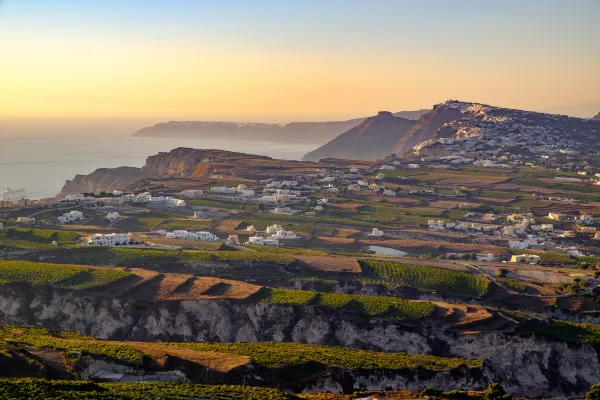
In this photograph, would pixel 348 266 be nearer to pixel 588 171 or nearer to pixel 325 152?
pixel 588 171

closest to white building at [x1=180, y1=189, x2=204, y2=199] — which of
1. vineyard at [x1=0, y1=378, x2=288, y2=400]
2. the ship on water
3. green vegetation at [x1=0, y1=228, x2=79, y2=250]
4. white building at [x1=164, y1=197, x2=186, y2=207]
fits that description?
white building at [x1=164, y1=197, x2=186, y2=207]

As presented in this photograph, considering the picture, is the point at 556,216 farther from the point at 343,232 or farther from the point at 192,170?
the point at 192,170

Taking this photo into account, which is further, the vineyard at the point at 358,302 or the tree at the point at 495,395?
the vineyard at the point at 358,302

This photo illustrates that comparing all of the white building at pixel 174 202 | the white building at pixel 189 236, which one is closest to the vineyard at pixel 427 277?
the white building at pixel 189 236

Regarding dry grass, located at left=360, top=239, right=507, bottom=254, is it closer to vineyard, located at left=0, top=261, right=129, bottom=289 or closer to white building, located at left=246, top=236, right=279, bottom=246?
white building, located at left=246, top=236, right=279, bottom=246

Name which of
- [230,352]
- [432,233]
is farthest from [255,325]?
[432,233]

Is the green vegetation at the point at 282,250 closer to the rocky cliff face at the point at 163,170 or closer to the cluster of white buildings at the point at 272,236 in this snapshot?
the cluster of white buildings at the point at 272,236
